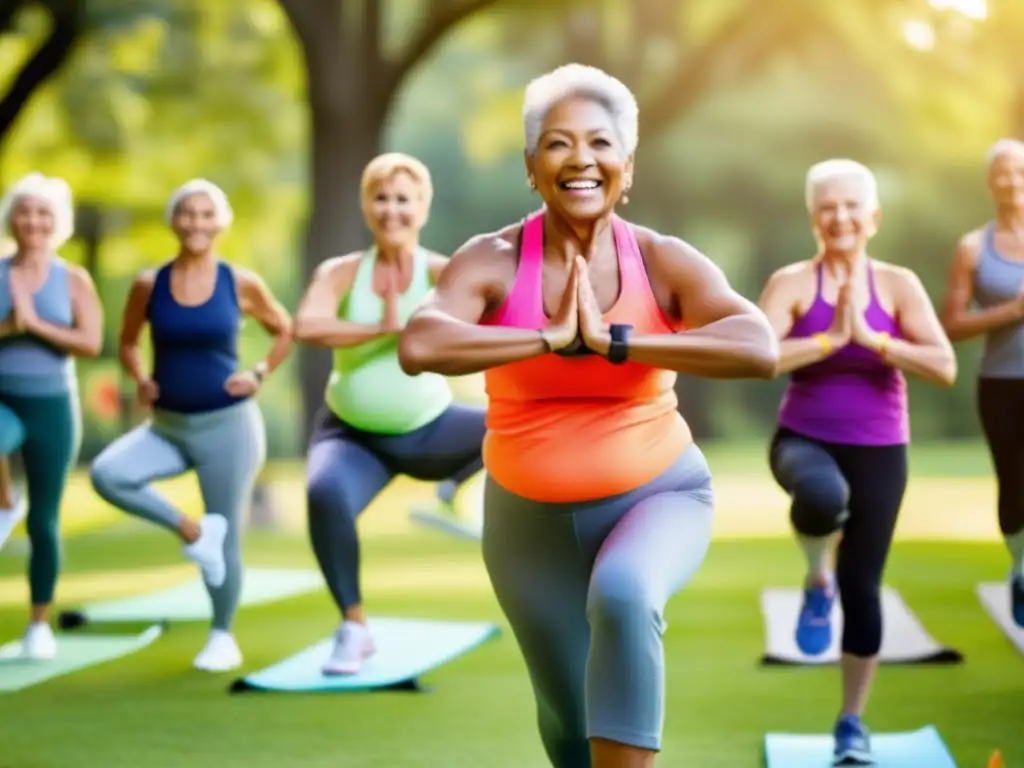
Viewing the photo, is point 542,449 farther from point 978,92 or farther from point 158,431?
point 978,92

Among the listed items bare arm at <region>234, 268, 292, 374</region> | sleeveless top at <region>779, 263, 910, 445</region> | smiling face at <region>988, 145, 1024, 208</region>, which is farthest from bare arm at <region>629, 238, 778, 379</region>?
bare arm at <region>234, 268, 292, 374</region>

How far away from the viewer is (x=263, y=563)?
10555 millimetres

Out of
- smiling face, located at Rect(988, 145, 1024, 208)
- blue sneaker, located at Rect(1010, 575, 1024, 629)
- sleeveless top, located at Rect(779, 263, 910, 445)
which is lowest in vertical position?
blue sneaker, located at Rect(1010, 575, 1024, 629)

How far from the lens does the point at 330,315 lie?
6105 millimetres

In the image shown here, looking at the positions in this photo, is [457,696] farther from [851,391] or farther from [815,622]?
[851,391]

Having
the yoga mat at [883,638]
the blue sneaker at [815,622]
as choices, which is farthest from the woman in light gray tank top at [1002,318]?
the blue sneaker at [815,622]

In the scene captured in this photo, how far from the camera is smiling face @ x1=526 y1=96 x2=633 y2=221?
345 centimetres

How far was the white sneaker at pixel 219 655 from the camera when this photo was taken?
6.78m

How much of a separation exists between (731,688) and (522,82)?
656 inches

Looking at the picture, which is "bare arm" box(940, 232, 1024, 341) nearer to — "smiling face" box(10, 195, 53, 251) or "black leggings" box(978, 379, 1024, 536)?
"black leggings" box(978, 379, 1024, 536)

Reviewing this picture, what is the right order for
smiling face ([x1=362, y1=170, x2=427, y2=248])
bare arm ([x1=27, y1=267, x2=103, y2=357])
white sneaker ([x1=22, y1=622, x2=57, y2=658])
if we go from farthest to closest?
white sneaker ([x1=22, y1=622, x2=57, y2=658]), bare arm ([x1=27, y1=267, x2=103, y2=357]), smiling face ([x1=362, y1=170, x2=427, y2=248])

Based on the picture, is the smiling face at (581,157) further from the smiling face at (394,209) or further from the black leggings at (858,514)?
the smiling face at (394,209)

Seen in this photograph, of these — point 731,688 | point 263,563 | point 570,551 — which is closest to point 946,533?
point 263,563

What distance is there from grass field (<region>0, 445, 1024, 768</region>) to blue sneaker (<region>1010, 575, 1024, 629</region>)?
0.19 meters
